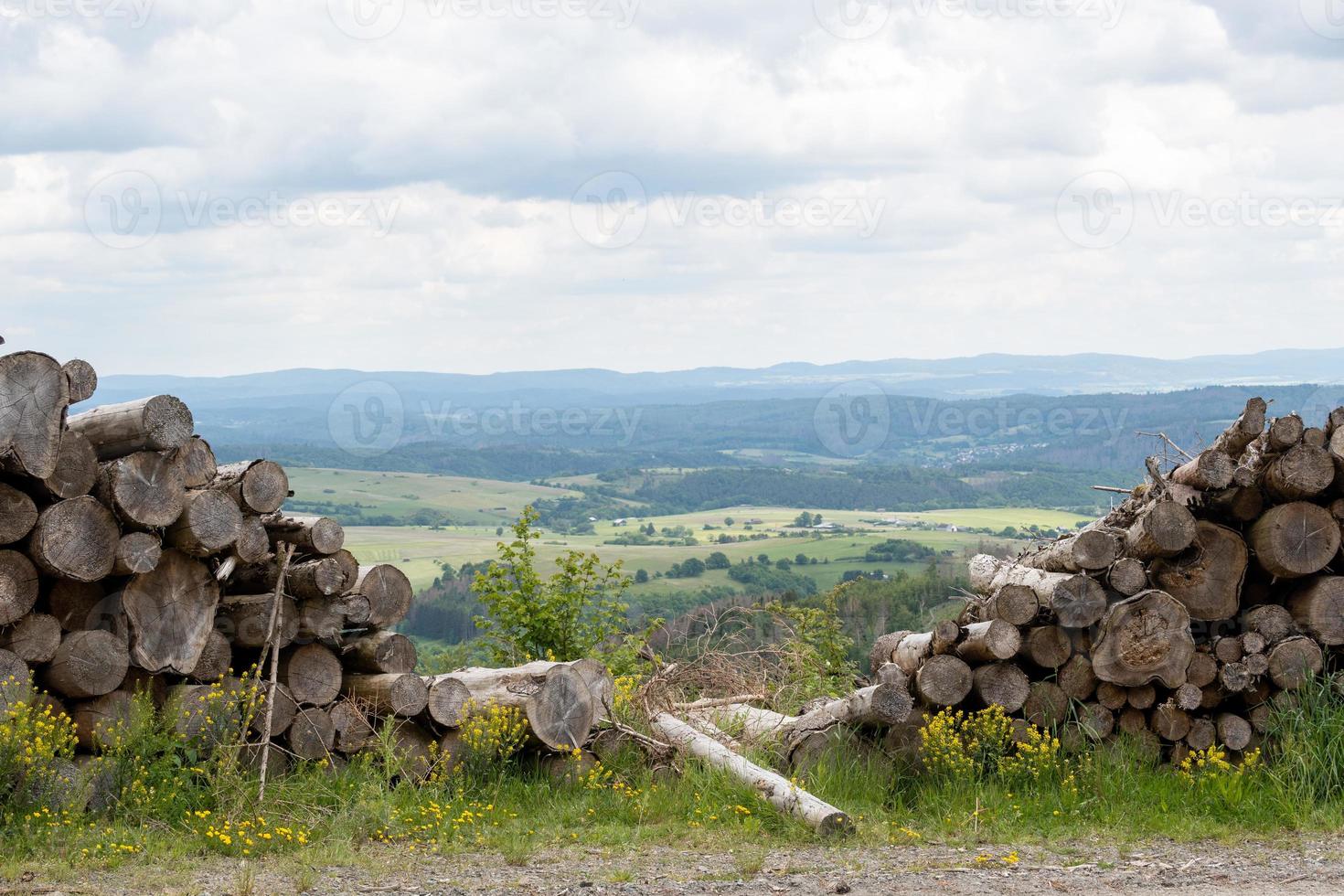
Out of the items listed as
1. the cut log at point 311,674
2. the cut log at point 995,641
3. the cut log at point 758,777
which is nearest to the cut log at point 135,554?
the cut log at point 311,674

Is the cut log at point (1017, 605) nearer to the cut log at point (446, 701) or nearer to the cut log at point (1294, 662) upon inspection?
the cut log at point (1294, 662)

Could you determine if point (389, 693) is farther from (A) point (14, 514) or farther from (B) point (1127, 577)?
(B) point (1127, 577)

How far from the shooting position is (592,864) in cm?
733

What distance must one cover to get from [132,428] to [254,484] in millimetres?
1018

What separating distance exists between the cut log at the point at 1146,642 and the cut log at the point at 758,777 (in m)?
2.22

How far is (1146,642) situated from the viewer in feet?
27.7

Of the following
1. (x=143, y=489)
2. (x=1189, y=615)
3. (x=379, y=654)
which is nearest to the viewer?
(x=143, y=489)

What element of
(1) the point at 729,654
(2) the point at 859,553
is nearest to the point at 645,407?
(2) the point at 859,553

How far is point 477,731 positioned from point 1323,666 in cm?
585

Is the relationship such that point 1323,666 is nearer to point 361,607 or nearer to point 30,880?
point 361,607

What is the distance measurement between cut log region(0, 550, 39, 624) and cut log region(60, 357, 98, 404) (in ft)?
3.32

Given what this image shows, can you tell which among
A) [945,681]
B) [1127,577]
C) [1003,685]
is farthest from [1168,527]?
[945,681]

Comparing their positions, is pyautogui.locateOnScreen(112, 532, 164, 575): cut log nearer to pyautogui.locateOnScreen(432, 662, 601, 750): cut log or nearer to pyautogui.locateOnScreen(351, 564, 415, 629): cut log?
pyautogui.locateOnScreen(351, 564, 415, 629): cut log

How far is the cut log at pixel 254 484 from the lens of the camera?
8.71m
